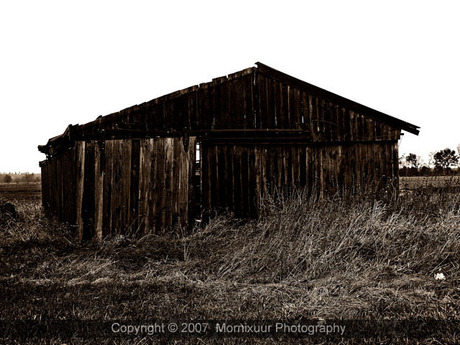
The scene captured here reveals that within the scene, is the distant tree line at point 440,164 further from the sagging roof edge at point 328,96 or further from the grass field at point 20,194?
the grass field at point 20,194

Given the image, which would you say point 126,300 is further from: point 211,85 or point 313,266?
point 211,85

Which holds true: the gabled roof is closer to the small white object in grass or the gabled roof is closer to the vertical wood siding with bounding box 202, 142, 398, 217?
the vertical wood siding with bounding box 202, 142, 398, 217

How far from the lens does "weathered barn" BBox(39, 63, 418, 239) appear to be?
796cm

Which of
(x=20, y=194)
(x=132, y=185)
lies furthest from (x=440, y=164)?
(x=20, y=194)

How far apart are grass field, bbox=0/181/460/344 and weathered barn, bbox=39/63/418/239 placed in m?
1.01

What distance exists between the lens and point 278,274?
17.0 ft

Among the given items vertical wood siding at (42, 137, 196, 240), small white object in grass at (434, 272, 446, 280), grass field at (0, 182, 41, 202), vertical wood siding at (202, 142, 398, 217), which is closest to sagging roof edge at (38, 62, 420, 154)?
vertical wood siding at (202, 142, 398, 217)

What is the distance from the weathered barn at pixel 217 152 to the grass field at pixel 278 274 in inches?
39.8

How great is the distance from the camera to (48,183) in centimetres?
1275

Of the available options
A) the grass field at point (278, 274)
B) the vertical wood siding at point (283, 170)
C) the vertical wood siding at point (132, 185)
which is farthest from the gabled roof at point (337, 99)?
the grass field at point (278, 274)

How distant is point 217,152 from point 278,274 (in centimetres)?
468

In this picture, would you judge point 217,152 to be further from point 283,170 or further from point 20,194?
point 20,194

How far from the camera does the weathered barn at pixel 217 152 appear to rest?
313 inches

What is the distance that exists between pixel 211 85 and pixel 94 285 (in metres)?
5.94
